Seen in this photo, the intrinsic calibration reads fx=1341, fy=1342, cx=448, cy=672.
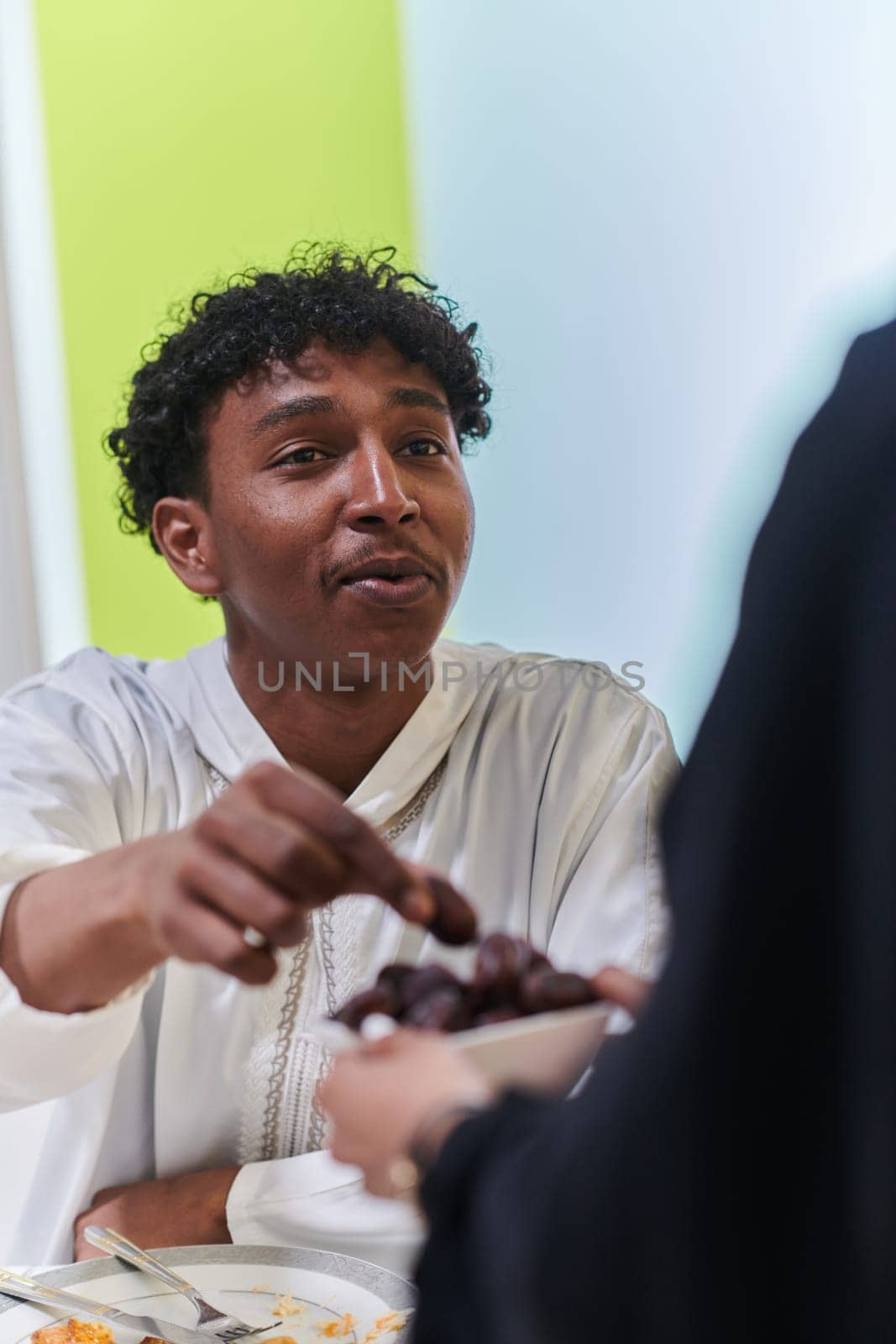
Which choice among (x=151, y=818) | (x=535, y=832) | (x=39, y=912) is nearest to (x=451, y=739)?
(x=535, y=832)

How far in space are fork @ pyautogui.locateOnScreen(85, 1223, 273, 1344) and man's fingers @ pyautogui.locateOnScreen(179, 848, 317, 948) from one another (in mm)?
236

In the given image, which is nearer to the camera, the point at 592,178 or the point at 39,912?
the point at 39,912

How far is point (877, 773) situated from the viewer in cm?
46

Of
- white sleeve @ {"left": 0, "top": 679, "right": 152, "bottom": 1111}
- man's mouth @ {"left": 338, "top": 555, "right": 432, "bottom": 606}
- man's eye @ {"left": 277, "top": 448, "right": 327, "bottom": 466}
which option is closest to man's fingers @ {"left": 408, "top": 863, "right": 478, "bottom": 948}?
white sleeve @ {"left": 0, "top": 679, "right": 152, "bottom": 1111}

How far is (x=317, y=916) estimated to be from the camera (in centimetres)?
144

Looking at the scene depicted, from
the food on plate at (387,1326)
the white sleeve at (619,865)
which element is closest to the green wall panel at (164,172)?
the white sleeve at (619,865)

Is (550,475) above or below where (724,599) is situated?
above

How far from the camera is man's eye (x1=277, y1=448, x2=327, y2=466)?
149 cm

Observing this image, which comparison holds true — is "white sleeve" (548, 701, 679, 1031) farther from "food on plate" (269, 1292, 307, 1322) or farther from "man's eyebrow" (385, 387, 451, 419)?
"food on plate" (269, 1292, 307, 1322)

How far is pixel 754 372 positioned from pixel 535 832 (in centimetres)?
166

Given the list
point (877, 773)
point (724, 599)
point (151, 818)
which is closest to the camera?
point (877, 773)

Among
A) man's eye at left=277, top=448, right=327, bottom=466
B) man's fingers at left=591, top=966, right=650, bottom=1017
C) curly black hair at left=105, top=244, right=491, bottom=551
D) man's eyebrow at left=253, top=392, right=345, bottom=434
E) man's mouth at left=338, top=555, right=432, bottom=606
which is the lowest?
man's fingers at left=591, top=966, right=650, bottom=1017

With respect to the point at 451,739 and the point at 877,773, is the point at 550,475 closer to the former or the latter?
the point at 451,739

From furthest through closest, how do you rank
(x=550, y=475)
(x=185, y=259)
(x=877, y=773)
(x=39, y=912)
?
1. (x=550, y=475)
2. (x=185, y=259)
3. (x=39, y=912)
4. (x=877, y=773)
